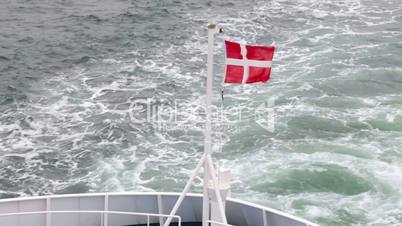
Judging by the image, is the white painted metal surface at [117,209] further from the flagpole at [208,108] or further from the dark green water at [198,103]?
the dark green water at [198,103]

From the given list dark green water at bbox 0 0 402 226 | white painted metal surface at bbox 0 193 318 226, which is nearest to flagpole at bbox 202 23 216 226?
white painted metal surface at bbox 0 193 318 226

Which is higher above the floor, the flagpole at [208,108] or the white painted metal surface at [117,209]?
the flagpole at [208,108]

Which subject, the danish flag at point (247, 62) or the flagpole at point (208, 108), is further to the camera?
the danish flag at point (247, 62)

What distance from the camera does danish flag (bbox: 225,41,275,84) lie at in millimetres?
16219

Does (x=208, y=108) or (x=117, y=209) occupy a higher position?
(x=208, y=108)

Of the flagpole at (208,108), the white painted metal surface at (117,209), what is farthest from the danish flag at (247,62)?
the white painted metal surface at (117,209)

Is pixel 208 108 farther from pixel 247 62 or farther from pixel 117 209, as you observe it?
pixel 117 209

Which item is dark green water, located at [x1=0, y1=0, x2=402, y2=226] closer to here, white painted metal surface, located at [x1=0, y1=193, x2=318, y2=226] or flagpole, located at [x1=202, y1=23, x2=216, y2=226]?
white painted metal surface, located at [x1=0, y1=193, x2=318, y2=226]

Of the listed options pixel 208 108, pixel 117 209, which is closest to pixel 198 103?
pixel 117 209

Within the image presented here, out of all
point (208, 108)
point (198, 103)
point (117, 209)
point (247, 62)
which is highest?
point (247, 62)

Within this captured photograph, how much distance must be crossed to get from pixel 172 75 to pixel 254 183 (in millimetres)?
15331

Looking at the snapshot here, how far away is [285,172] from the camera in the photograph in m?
33.6

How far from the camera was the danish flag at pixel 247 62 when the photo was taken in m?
16.2

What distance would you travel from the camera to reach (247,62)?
16438mm
